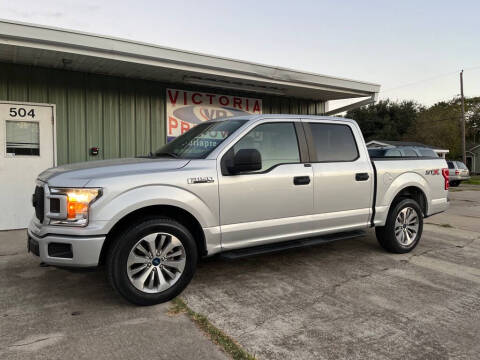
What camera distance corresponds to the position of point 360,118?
5066 cm

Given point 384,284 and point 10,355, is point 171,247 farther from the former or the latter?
point 384,284

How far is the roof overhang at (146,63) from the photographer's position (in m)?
5.79

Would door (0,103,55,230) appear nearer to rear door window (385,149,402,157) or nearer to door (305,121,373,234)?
door (305,121,373,234)

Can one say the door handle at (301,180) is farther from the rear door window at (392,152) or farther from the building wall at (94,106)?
the rear door window at (392,152)

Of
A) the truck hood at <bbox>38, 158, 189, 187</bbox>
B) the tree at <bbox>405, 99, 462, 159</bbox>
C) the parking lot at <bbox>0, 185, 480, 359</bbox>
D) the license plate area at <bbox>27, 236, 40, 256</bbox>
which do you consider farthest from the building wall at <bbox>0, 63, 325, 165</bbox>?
the tree at <bbox>405, 99, 462, 159</bbox>

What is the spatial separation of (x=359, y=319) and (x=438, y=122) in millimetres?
45521

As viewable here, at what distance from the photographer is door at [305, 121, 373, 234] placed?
14.6ft

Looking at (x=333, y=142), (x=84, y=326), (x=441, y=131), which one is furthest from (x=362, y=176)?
(x=441, y=131)

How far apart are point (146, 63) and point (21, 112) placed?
2.51 meters

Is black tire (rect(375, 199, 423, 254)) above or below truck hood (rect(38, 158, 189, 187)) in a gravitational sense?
below

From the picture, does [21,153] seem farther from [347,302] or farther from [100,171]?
[347,302]

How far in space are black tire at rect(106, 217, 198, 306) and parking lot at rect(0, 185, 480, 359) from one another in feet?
0.40

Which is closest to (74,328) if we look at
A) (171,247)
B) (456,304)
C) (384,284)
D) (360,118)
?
(171,247)

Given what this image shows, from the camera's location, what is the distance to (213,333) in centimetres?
293
